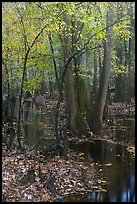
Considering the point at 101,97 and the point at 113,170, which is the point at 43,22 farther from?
the point at 101,97

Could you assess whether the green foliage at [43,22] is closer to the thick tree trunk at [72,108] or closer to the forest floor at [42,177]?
the thick tree trunk at [72,108]

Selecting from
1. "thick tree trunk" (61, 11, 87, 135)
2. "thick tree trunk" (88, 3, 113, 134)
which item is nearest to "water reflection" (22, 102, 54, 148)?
"thick tree trunk" (61, 11, 87, 135)

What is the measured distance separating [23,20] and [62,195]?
23.6 feet

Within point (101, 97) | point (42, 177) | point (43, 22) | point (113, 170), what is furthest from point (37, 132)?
point (42, 177)

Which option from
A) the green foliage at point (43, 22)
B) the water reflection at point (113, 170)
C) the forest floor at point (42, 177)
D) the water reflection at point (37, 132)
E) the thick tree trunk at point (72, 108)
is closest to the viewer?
the forest floor at point (42, 177)

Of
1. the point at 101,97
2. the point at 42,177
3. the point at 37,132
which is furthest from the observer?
the point at 37,132

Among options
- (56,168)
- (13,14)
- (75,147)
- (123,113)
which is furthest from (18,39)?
(123,113)

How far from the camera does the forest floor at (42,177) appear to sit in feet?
25.9

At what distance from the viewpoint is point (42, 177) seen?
8.92 metres

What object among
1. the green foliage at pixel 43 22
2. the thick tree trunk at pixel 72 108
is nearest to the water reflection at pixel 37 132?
the thick tree trunk at pixel 72 108

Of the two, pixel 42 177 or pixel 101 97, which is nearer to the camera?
pixel 42 177

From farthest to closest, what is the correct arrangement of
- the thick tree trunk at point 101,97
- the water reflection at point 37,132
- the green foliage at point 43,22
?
the thick tree trunk at point 101,97 < the water reflection at point 37,132 < the green foliage at point 43,22

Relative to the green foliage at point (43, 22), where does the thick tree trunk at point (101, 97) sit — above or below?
below

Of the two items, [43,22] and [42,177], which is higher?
[43,22]
